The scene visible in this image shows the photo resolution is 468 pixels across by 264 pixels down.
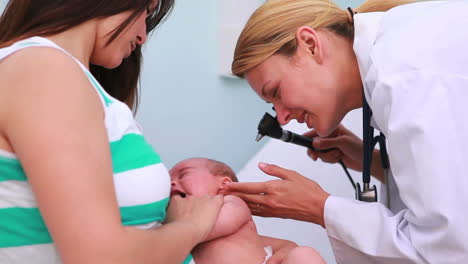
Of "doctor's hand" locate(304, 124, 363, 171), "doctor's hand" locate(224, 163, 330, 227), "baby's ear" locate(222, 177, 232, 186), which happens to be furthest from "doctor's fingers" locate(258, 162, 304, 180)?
"doctor's hand" locate(304, 124, 363, 171)

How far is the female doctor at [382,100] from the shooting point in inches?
45.7

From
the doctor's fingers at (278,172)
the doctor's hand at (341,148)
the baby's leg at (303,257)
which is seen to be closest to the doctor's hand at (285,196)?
the doctor's fingers at (278,172)

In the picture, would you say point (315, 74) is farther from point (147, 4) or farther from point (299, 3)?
point (147, 4)

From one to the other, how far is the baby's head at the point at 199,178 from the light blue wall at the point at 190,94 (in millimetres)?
657

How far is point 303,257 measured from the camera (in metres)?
1.25

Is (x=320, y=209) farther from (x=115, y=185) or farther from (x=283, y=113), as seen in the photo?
(x=115, y=185)

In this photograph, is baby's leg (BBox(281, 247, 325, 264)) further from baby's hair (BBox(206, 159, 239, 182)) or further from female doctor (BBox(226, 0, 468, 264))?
baby's hair (BBox(206, 159, 239, 182))

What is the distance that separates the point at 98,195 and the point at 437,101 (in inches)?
30.0

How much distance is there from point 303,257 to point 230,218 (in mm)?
225

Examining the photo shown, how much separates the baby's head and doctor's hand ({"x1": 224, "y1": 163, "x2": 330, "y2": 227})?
4cm

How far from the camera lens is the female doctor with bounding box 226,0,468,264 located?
116 cm

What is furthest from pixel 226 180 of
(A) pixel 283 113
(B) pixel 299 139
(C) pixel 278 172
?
(B) pixel 299 139

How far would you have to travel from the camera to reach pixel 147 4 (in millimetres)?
1081

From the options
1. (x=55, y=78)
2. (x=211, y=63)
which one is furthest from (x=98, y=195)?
(x=211, y=63)
